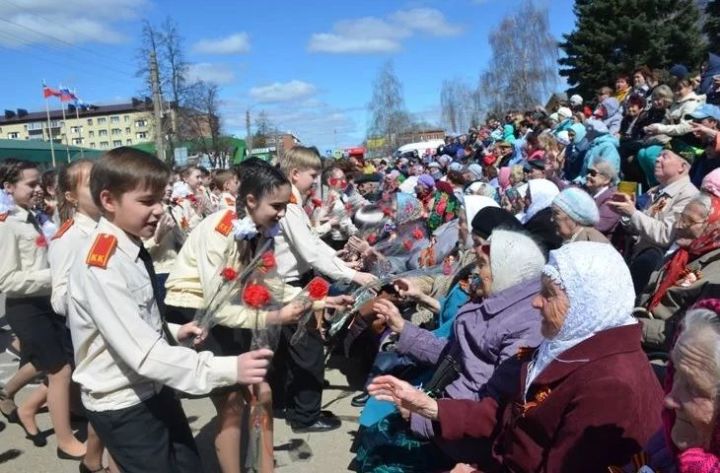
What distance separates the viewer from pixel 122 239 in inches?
93.0

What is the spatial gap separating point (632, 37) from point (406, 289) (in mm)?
25234

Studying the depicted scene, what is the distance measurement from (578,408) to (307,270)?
8.72ft

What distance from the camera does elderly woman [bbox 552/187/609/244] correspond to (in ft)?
14.0

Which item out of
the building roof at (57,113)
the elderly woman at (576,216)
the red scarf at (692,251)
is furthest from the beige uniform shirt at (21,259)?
the building roof at (57,113)

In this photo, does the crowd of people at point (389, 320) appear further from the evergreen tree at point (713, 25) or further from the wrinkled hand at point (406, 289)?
the evergreen tree at point (713, 25)

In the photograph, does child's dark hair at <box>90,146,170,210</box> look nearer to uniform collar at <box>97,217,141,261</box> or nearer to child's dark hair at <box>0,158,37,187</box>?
uniform collar at <box>97,217,141,261</box>

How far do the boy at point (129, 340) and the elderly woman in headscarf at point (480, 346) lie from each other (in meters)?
1.16

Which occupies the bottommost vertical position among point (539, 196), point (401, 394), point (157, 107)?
point (401, 394)

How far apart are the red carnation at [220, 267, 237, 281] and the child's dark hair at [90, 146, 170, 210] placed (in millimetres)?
704

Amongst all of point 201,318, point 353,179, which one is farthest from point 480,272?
point 353,179

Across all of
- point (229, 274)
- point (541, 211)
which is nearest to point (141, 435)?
point (229, 274)

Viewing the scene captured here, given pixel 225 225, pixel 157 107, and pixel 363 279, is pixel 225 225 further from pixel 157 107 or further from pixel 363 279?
pixel 157 107

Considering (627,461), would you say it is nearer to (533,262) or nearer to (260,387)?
(533,262)

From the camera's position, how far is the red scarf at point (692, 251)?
3.67 metres
